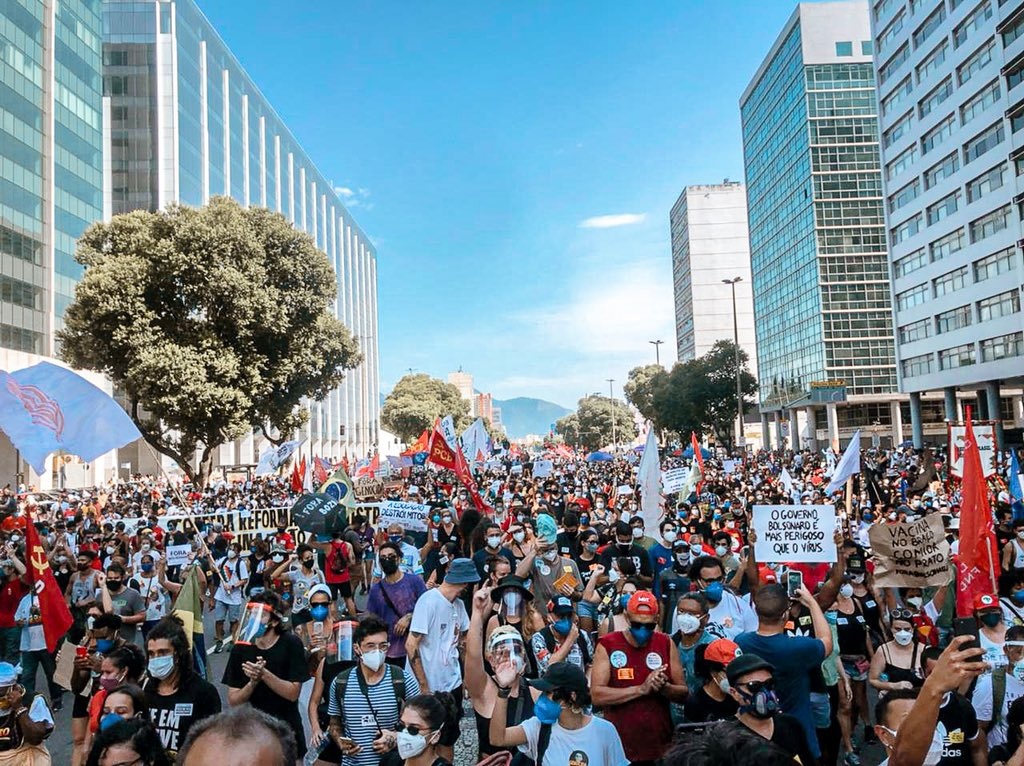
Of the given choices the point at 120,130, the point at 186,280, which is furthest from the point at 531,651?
the point at 120,130

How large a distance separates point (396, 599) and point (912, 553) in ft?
15.8

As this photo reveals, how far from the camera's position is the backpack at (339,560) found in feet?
33.6

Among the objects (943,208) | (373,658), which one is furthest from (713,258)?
(373,658)

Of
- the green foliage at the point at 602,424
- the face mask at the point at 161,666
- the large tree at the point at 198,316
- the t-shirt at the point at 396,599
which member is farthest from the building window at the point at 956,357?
the green foliage at the point at 602,424

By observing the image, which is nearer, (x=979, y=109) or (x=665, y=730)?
(x=665, y=730)

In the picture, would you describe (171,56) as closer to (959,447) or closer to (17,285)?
(17,285)

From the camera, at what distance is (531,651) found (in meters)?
5.10

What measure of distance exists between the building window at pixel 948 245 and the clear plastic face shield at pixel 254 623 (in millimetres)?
47023

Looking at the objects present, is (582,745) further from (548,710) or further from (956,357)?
(956,357)

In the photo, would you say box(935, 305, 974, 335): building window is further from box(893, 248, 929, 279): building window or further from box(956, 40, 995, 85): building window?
box(956, 40, 995, 85): building window

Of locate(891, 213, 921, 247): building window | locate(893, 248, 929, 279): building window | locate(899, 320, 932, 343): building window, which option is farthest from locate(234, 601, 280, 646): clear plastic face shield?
locate(891, 213, 921, 247): building window

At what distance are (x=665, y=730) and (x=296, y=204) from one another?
3280 inches

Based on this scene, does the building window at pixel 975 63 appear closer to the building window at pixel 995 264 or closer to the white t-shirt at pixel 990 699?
the building window at pixel 995 264

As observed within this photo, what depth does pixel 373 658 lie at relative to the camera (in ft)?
14.2
